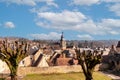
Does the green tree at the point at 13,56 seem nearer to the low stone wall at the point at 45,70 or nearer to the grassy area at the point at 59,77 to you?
the grassy area at the point at 59,77

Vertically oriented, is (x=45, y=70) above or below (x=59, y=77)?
above

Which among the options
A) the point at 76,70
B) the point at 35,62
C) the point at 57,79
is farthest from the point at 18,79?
the point at 35,62

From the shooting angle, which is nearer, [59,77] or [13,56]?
[13,56]

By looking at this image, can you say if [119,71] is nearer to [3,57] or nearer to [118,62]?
[118,62]

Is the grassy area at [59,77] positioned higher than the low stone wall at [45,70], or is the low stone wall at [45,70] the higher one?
the low stone wall at [45,70]

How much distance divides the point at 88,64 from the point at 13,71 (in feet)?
30.4

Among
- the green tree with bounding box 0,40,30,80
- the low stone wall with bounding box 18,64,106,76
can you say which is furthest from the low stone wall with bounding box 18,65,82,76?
the green tree with bounding box 0,40,30,80

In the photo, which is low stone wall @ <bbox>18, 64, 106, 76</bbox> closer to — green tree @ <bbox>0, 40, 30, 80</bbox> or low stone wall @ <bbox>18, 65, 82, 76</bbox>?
low stone wall @ <bbox>18, 65, 82, 76</bbox>

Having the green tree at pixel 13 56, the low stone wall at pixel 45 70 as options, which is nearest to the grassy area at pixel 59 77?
the low stone wall at pixel 45 70

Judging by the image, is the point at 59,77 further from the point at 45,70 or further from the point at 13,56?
the point at 13,56

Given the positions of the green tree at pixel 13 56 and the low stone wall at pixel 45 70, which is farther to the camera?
the low stone wall at pixel 45 70

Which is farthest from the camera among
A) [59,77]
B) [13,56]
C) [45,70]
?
[45,70]

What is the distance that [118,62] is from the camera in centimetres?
8781

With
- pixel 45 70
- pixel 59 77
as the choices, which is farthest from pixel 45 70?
pixel 59 77
